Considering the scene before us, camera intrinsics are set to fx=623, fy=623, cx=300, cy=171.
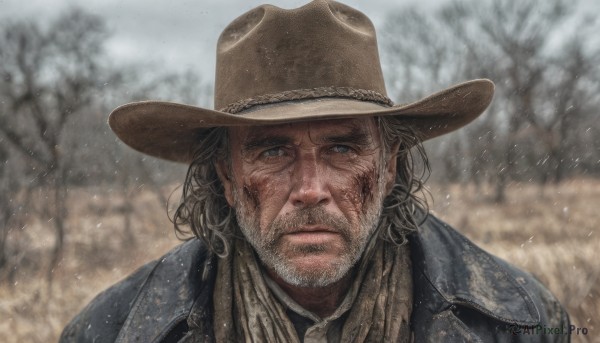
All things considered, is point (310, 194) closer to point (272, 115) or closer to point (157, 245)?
point (272, 115)

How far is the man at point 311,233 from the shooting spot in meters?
2.44

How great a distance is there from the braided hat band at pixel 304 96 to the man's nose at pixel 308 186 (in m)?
0.25

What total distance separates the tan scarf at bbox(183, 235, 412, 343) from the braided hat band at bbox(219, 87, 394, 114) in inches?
24.9

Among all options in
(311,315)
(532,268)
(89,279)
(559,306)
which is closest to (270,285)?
(311,315)

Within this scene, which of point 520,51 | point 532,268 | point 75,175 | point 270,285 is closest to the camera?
point 270,285

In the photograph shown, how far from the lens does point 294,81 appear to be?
2.46 meters

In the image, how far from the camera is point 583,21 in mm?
18219

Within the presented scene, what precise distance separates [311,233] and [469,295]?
2.24 ft

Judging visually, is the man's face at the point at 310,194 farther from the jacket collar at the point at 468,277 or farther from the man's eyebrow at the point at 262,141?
the jacket collar at the point at 468,277

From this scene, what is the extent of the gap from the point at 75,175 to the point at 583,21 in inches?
591

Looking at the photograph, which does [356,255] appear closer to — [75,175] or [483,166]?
[75,175]

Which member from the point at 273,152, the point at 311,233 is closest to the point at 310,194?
the point at 311,233

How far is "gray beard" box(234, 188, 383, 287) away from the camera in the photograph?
94.6 inches

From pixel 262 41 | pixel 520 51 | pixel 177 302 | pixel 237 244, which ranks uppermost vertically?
pixel 520 51
